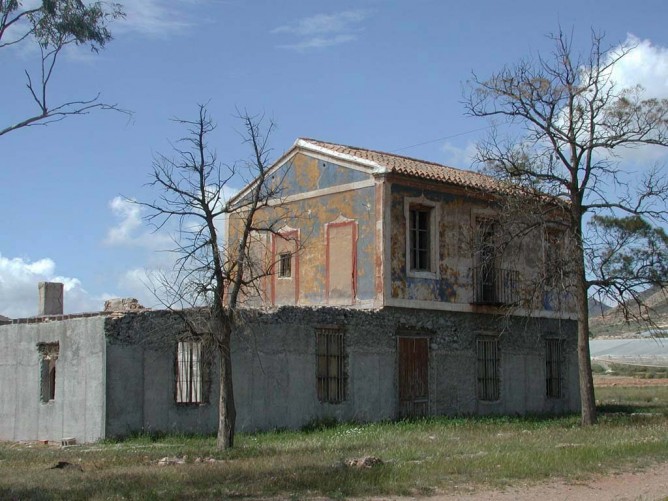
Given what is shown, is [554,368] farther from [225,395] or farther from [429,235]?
[225,395]

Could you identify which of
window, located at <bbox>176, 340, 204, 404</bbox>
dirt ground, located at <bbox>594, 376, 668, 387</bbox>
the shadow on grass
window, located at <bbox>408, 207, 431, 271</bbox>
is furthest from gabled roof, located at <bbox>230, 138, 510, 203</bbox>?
dirt ground, located at <bbox>594, 376, 668, 387</bbox>

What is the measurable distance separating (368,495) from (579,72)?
44.4 ft

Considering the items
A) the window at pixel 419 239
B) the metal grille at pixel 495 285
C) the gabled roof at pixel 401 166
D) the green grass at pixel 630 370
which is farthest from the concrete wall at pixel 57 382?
the green grass at pixel 630 370

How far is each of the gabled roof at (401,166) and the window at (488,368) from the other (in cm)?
440

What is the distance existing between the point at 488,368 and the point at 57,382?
11.9 metres

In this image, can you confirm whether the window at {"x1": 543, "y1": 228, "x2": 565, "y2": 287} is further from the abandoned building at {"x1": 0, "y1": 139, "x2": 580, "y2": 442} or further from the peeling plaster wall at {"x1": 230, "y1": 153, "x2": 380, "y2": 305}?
the peeling plaster wall at {"x1": 230, "y1": 153, "x2": 380, "y2": 305}

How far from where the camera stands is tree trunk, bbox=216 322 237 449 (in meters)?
15.5

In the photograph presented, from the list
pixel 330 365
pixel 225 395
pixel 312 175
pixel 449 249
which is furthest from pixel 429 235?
pixel 225 395

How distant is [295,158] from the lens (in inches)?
1015

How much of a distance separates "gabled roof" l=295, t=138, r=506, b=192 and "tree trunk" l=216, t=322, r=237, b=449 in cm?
859

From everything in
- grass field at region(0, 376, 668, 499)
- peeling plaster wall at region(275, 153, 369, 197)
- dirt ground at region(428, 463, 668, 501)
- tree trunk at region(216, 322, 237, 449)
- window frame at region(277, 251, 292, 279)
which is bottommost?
dirt ground at region(428, 463, 668, 501)

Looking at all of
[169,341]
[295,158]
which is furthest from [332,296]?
[169,341]

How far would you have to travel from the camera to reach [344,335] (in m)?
22.1

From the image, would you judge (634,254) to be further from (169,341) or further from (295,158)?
(169,341)
